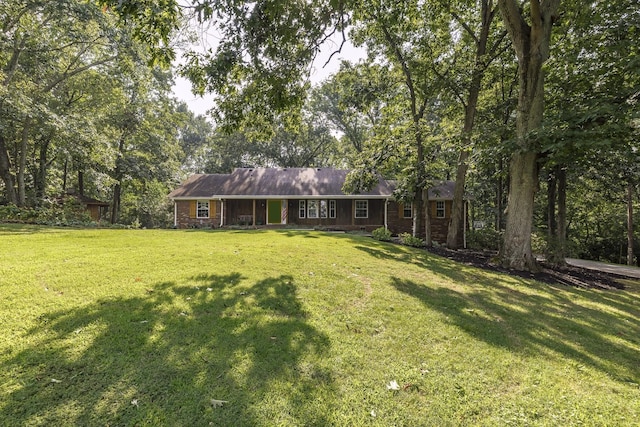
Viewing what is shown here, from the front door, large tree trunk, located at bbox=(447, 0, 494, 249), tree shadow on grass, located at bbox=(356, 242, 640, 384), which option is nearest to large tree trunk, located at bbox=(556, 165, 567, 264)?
large tree trunk, located at bbox=(447, 0, 494, 249)

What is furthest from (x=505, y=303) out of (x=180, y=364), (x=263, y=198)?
(x=263, y=198)

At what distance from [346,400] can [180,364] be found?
1.55m

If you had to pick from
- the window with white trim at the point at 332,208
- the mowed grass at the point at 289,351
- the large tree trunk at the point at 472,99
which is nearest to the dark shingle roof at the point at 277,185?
the window with white trim at the point at 332,208

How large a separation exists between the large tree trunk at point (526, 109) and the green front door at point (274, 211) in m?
14.8

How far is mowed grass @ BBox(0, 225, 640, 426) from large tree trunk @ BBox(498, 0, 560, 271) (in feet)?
10.8

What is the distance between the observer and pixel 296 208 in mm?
21281

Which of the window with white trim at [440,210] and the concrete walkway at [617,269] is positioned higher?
the window with white trim at [440,210]

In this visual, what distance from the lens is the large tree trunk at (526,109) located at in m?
8.41

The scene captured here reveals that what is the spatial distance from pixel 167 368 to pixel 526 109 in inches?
418

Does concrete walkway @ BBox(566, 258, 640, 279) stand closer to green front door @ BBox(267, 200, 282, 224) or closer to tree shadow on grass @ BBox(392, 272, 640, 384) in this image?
tree shadow on grass @ BBox(392, 272, 640, 384)

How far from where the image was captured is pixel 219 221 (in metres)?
20.9

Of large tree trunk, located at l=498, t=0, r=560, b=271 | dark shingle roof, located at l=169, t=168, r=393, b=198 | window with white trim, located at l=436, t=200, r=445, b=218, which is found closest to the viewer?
large tree trunk, located at l=498, t=0, r=560, b=271

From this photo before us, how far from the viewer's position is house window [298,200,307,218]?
70.0ft

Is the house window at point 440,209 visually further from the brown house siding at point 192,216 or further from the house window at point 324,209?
the brown house siding at point 192,216
